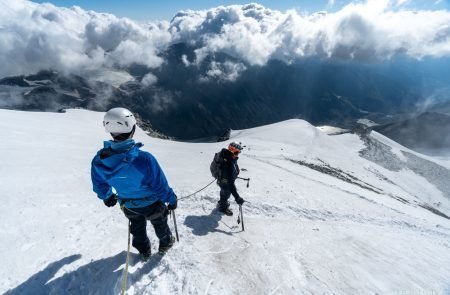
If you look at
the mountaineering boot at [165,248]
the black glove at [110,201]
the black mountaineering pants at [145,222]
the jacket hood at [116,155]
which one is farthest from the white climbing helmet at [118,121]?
the mountaineering boot at [165,248]

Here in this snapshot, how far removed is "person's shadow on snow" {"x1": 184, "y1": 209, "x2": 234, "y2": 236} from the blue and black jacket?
3371 mm

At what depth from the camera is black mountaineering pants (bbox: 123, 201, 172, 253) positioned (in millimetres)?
7527

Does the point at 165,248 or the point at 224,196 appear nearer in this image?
the point at 165,248

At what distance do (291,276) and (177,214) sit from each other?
5.11m

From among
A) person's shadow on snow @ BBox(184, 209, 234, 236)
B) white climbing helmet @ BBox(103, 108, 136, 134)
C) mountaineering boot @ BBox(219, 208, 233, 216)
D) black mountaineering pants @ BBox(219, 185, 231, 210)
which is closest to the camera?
white climbing helmet @ BBox(103, 108, 136, 134)

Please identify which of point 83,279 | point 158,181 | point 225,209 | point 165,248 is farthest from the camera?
point 225,209

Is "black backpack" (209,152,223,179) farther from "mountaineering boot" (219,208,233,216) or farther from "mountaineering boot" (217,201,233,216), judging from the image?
"mountaineering boot" (219,208,233,216)

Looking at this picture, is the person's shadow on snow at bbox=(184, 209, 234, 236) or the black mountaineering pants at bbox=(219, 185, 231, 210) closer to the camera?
the person's shadow on snow at bbox=(184, 209, 234, 236)

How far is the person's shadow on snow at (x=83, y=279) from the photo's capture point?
6.86 metres

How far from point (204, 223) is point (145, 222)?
3.46 metres

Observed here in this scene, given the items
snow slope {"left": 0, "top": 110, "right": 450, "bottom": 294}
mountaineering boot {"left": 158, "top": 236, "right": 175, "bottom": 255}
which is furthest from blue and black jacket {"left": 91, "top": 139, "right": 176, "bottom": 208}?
snow slope {"left": 0, "top": 110, "right": 450, "bottom": 294}

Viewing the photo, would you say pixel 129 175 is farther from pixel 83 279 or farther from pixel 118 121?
pixel 83 279

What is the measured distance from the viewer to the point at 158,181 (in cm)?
706

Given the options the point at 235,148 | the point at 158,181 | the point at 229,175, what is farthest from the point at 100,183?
the point at 235,148
